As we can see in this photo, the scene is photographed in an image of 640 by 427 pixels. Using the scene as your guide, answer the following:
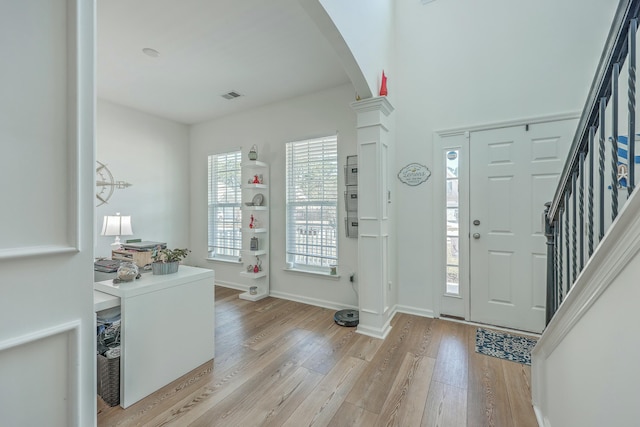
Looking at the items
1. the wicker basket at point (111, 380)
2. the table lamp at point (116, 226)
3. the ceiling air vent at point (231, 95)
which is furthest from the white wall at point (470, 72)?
the table lamp at point (116, 226)

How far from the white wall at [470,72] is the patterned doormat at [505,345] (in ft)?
2.07

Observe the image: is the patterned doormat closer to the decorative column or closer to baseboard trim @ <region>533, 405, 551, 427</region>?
baseboard trim @ <region>533, 405, 551, 427</region>

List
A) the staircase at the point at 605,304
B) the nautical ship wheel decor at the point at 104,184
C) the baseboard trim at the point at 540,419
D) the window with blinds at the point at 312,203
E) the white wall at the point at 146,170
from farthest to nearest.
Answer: the white wall at the point at 146,170 → the nautical ship wheel decor at the point at 104,184 → the window with blinds at the point at 312,203 → the baseboard trim at the point at 540,419 → the staircase at the point at 605,304

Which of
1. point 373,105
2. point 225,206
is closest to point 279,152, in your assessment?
point 225,206

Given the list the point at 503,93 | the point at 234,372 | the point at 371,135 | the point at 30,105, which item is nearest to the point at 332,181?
the point at 371,135

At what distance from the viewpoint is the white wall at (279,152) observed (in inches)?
137

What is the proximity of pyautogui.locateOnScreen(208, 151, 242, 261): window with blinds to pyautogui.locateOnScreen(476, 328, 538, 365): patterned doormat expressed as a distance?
3.40 metres

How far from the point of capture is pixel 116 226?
A: 3.70m

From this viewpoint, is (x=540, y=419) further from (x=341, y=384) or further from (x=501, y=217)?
(x=501, y=217)

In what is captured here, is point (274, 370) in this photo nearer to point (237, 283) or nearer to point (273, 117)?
point (237, 283)

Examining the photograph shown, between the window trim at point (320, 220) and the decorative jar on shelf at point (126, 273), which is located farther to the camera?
the window trim at point (320, 220)

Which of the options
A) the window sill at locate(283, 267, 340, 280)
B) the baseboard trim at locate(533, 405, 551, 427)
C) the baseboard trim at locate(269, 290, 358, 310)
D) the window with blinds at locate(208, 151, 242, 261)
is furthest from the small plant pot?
the baseboard trim at locate(533, 405, 551, 427)

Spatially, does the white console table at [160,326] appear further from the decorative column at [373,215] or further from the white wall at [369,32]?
the white wall at [369,32]

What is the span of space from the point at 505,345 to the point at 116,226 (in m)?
4.61
